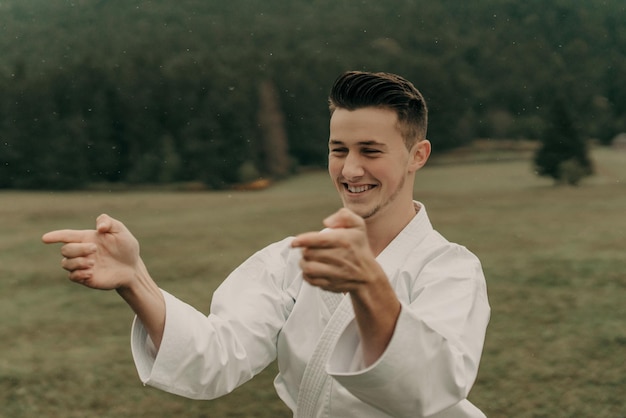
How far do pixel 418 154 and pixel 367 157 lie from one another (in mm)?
187

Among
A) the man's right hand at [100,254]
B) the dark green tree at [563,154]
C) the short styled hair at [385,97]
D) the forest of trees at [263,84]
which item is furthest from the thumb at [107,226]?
the forest of trees at [263,84]

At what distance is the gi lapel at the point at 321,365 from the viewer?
1891 millimetres

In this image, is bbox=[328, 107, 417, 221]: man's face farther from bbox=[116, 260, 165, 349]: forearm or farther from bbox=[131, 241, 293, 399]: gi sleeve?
bbox=[116, 260, 165, 349]: forearm

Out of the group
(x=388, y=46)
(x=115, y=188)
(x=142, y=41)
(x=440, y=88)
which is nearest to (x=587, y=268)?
(x=440, y=88)

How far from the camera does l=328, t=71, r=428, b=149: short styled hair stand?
1.88 m

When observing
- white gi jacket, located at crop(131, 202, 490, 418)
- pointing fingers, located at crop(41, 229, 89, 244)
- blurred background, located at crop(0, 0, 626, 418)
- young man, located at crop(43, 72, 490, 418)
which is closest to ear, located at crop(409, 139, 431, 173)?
young man, located at crop(43, 72, 490, 418)

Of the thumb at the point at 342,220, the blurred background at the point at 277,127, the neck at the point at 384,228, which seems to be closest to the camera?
the thumb at the point at 342,220

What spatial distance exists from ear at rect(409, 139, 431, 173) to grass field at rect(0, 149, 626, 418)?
4.49 m

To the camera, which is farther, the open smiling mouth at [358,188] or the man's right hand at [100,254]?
the open smiling mouth at [358,188]

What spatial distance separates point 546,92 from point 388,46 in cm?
328

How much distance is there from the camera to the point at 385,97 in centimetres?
189

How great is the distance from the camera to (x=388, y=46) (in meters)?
18.3

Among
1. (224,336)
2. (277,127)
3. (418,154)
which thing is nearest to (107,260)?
(224,336)

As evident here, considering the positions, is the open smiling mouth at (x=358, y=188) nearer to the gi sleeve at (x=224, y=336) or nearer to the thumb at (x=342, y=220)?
the gi sleeve at (x=224, y=336)
